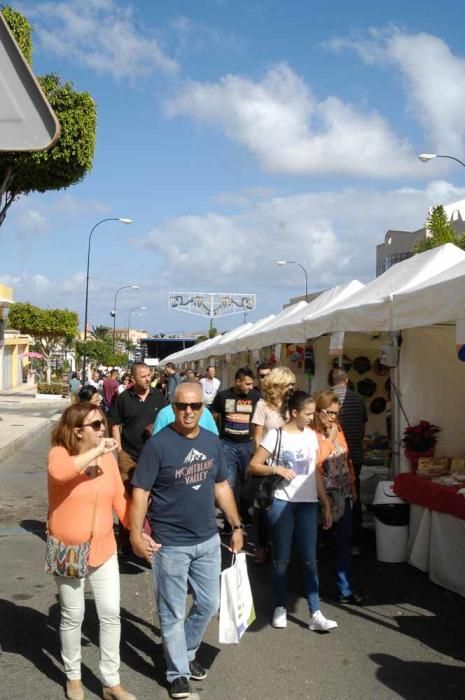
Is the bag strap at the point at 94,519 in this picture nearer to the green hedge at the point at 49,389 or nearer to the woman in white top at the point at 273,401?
the woman in white top at the point at 273,401

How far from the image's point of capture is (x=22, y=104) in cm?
283

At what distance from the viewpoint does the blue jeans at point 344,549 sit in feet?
19.1

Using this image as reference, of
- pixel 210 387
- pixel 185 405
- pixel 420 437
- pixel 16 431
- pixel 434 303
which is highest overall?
pixel 434 303

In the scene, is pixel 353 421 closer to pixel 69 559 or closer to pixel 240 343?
pixel 69 559

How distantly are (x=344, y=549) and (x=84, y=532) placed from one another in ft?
8.37

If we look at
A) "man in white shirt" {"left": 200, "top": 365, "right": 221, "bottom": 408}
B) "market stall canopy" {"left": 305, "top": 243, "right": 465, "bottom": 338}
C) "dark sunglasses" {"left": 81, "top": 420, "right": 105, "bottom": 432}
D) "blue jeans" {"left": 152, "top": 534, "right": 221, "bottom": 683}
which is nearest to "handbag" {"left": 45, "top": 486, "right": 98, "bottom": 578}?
"blue jeans" {"left": 152, "top": 534, "right": 221, "bottom": 683}

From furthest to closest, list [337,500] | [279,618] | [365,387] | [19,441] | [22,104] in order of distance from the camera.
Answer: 1. [19,441]
2. [365,387]
3. [337,500]
4. [279,618]
5. [22,104]

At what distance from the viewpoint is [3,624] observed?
17.4 ft

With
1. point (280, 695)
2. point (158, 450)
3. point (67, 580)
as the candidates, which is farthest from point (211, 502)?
point (280, 695)

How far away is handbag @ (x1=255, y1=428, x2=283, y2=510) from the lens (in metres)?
5.20

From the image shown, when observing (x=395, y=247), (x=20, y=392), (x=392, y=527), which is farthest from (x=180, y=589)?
(x=395, y=247)

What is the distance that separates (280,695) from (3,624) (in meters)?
2.17

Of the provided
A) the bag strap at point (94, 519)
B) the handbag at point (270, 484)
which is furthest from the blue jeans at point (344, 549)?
the bag strap at point (94, 519)

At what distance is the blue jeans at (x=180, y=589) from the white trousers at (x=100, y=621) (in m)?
0.26
